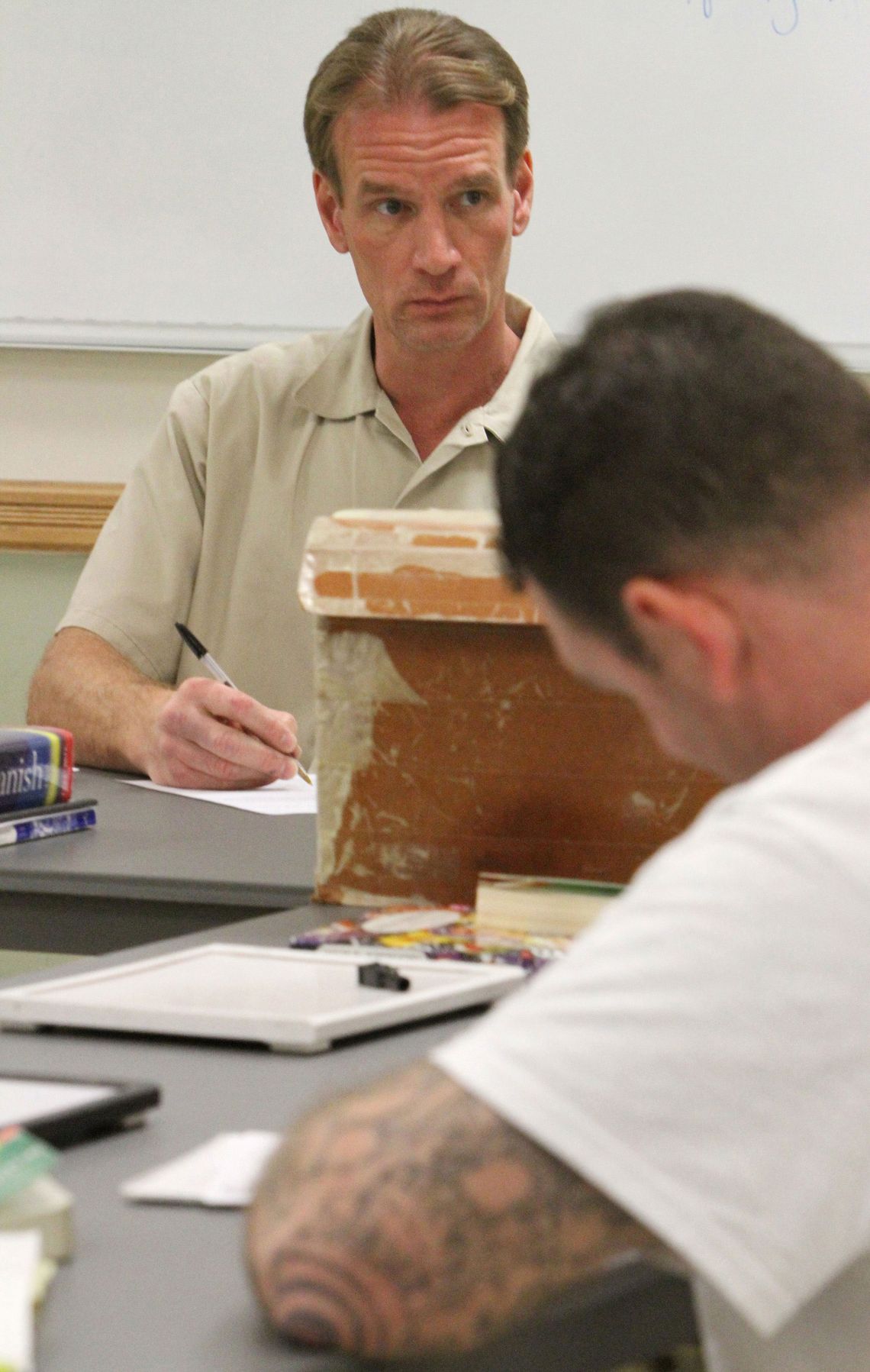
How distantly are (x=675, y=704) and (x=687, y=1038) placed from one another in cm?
17

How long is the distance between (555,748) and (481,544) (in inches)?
6.0

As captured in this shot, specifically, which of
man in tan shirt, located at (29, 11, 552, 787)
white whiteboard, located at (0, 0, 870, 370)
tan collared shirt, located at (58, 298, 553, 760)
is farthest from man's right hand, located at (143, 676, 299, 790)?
Answer: white whiteboard, located at (0, 0, 870, 370)

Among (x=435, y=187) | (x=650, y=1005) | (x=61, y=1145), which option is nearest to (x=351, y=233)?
(x=435, y=187)

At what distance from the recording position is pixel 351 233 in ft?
6.54

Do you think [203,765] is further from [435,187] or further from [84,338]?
[84,338]

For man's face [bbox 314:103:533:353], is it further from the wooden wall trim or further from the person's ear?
the wooden wall trim

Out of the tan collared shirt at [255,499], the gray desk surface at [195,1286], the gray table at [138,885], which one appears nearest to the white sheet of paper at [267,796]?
the gray table at [138,885]

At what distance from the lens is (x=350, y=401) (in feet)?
6.77

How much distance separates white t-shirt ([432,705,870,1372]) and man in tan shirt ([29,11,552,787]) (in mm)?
1384

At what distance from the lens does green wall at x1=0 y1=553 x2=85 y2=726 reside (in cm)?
265

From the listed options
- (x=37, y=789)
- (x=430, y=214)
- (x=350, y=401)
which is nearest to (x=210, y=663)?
(x=37, y=789)

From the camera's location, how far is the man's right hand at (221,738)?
1.57 metres

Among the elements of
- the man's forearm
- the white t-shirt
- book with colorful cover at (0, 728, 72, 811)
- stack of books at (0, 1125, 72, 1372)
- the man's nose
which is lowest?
the man's forearm

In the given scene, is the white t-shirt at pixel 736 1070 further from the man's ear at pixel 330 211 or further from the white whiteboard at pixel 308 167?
the white whiteboard at pixel 308 167
